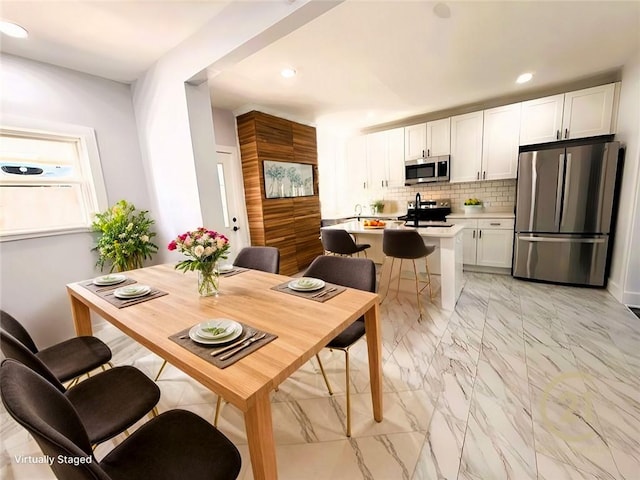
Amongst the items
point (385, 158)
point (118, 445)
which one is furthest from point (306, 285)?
point (385, 158)

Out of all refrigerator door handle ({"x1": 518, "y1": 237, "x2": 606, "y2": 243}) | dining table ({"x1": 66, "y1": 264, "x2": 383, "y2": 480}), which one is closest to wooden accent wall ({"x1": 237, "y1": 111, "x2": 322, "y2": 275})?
dining table ({"x1": 66, "y1": 264, "x2": 383, "y2": 480})

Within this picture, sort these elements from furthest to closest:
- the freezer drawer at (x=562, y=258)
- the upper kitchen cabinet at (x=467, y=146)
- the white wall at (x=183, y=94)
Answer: the upper kitchen cabinet at (x=467, y=146) < the freezer drawer at (x=562, y=258) < the white wall at (x=183, y=94)

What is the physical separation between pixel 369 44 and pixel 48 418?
9.41 ft

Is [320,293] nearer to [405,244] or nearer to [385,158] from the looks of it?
[405,244]

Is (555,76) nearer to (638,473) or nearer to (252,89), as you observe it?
(252,89)

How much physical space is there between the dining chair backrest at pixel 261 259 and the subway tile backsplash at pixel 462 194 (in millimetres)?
3523

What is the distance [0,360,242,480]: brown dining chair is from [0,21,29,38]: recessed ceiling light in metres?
2.36

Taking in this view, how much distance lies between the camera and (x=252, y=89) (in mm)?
3031

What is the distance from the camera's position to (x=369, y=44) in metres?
2.27

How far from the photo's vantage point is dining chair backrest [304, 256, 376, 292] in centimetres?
165

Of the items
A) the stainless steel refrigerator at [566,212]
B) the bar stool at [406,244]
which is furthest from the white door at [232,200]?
the stainless steel refrigerator at [566,212]

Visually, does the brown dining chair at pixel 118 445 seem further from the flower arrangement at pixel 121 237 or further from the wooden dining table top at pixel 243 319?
the flower arrangement at pixel 121 237

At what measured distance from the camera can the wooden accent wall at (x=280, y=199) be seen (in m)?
3.60

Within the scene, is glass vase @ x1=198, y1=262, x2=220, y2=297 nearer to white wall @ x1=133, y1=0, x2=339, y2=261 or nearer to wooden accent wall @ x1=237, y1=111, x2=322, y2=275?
white wall @ x1=133, y1=0, x2=339, y2=261
